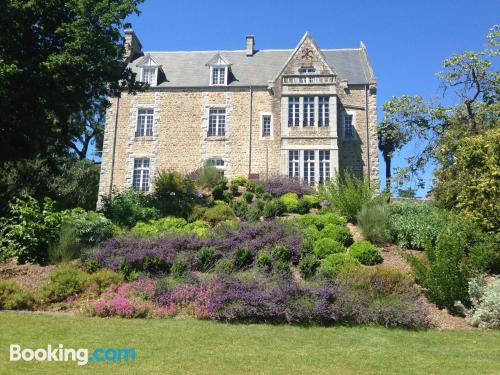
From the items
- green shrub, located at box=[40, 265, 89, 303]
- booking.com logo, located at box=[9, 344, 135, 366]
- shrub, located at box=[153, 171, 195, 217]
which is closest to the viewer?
booking.com logo, located at box=[9, 344, 135, 366]

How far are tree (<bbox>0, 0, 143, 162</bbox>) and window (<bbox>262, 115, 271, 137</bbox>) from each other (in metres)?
11.5

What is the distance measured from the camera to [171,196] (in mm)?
18172

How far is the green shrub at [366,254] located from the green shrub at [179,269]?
444 centimetres

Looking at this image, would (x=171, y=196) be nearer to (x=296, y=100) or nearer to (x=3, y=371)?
(x=296, y=100)

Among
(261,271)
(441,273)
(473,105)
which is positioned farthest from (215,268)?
(473,105)

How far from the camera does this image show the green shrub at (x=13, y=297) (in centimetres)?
914

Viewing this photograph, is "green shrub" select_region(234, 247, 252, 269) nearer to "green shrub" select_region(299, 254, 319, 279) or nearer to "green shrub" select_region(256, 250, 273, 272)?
"green shrub" select_region(256, 250, 273, 272)

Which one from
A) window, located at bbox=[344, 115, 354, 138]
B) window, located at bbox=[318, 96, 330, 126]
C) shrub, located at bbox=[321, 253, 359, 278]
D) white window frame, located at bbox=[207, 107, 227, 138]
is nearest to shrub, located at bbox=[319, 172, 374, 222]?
shrub, located at bbox=[321, 253, 359, 278]

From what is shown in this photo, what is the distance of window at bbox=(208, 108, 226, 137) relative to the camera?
89.4ft

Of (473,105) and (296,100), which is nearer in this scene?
(473,105)

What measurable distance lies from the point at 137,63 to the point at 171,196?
44.5 ft

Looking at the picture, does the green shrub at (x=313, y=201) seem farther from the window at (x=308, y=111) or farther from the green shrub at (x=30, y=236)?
the green shrub at (x=30, y=236)

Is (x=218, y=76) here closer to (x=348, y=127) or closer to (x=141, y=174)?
(x=141, y=174)

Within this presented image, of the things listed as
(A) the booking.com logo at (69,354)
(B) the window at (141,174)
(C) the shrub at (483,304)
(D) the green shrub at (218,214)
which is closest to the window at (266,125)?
(B) the window at (141,174)
